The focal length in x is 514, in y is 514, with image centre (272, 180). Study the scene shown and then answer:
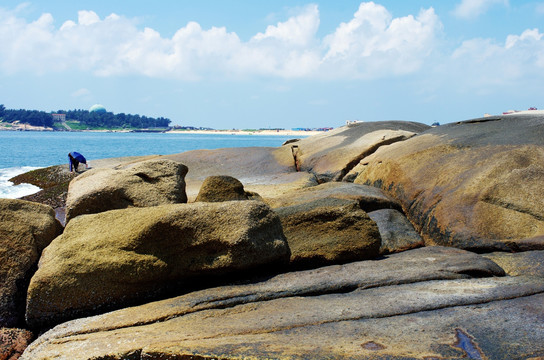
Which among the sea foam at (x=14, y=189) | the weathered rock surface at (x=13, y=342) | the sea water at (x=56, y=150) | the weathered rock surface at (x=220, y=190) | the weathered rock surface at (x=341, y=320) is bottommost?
the sea water at (x=56, y=150)

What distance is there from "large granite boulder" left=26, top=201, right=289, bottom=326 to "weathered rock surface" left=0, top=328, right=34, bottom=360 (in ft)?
0.50

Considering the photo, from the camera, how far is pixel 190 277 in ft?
18.2


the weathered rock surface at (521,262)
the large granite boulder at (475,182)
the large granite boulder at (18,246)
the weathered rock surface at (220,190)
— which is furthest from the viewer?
the weathered rock surface at (220,190)

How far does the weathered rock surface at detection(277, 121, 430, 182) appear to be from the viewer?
11.9m

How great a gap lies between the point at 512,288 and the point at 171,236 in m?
3.47

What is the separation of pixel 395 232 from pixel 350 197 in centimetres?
104

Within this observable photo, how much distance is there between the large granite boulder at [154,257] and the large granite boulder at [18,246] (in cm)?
30

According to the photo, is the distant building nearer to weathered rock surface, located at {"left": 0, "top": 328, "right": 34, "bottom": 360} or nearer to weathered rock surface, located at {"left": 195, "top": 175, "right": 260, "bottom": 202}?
weathered rock surface, located at {"left": 195, "top": 175, "right": 260, "bottom": 202}

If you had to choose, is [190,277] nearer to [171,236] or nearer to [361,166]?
[171,236]

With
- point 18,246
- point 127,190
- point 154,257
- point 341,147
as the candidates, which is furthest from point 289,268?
point 341,147

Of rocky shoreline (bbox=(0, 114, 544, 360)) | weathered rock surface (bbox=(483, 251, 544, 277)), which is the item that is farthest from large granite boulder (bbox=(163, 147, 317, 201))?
weathered rock surface (bbox=(483, 251, 544, 277))

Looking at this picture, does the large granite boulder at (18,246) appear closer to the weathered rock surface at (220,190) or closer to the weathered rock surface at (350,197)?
the weathered rock surface at (220,190)

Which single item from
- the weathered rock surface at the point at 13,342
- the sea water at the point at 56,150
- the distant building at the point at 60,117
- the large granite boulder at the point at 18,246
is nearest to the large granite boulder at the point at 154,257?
the weathered rock surface at the point at 13,342

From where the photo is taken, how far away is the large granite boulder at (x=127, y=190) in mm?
7328
